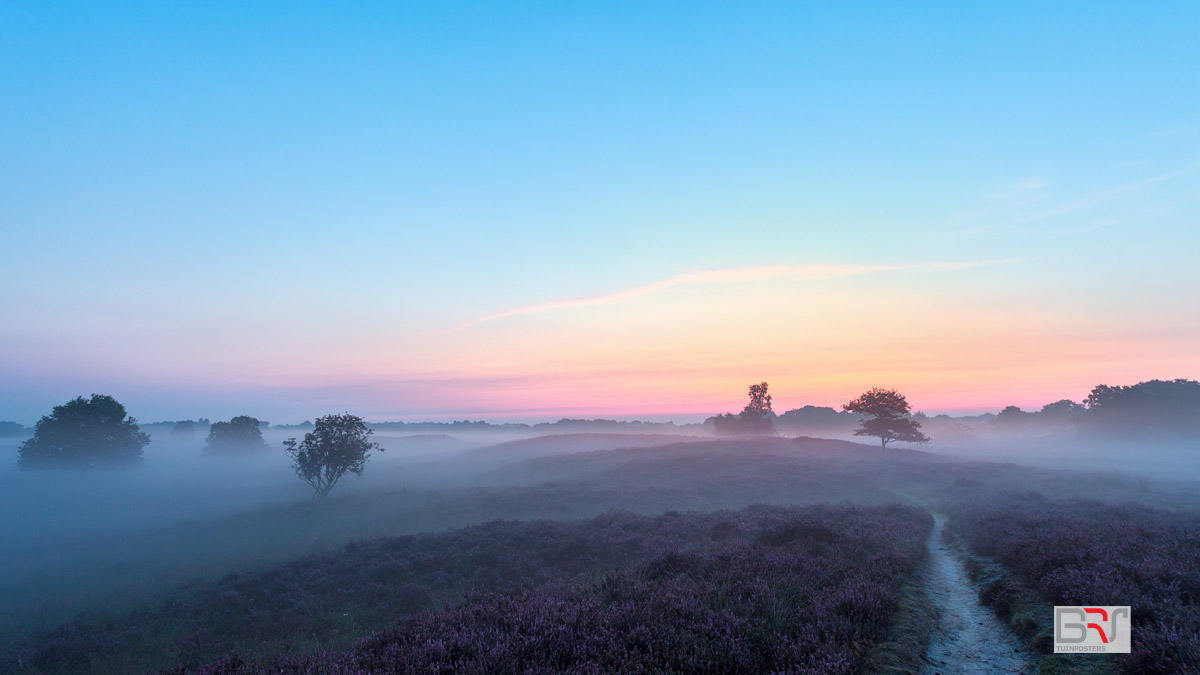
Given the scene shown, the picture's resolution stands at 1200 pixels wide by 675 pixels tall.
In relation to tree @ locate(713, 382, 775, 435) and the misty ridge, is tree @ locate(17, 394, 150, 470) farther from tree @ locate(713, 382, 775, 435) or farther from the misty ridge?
tree @ locate(713, 382, 775, 435)

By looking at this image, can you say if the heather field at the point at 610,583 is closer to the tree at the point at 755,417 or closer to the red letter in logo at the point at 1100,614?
the red letter in logo at the point at 1100,614

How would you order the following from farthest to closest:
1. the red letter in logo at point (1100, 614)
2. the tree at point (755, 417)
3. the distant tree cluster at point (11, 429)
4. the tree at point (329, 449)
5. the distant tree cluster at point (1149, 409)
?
the distant tree cluster at point (11, 429)
the tree at point (755, 417)
the distant tree cluster at point (1149, 409)
the tree at point (329, 449)
the red letter in logo at point (1100, 614)

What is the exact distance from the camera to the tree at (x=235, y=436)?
88062mm

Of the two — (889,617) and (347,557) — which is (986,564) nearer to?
(889,617)

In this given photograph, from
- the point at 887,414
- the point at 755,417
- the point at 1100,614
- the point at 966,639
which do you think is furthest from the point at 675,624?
the point at 755,417

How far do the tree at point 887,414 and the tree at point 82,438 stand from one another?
321ft

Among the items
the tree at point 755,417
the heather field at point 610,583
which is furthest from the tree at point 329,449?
the tree at point 755,417

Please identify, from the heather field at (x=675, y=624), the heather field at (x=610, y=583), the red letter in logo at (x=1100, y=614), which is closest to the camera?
the heather field at (x=675, y=624)

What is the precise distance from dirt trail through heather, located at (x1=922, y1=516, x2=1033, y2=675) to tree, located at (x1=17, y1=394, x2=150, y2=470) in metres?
86.4

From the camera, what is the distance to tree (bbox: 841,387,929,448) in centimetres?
6700

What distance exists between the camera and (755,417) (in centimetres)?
9725

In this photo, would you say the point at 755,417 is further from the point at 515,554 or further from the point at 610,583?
the point at 610,583

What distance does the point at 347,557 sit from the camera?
21234 millimetres

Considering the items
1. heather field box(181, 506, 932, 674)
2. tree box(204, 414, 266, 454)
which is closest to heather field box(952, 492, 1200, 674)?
heather field box(181, 506, 932, 674)
